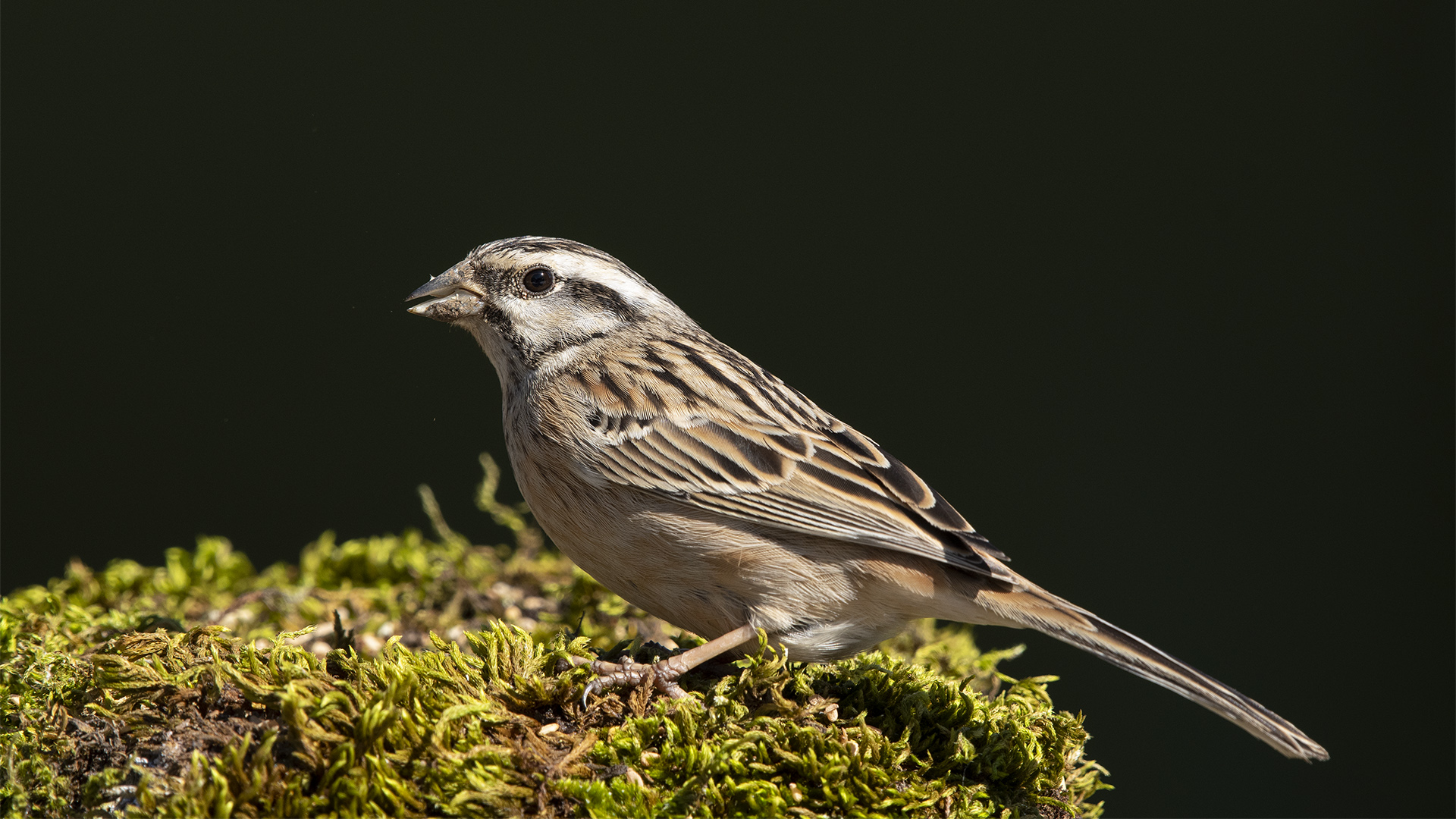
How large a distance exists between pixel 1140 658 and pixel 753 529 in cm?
115

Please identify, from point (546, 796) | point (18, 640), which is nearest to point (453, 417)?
point (18, 640)

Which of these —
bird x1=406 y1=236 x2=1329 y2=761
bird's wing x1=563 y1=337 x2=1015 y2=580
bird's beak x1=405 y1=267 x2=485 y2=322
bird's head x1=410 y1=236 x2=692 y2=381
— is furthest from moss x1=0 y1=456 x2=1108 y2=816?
bird's beak x1=405 y1=267 x2=485 y2=322

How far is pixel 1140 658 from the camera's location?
296cm

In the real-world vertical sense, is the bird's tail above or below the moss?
above

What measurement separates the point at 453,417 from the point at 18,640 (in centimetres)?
513

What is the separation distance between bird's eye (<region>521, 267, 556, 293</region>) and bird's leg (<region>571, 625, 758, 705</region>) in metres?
1.53

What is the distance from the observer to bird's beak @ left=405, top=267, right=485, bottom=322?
13.1 ft

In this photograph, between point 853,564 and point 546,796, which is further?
point 853,564

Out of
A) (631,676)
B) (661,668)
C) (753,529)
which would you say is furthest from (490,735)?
(753,529)

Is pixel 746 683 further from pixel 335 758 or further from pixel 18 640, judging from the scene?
pixel 18 640

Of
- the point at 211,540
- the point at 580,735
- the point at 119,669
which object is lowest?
the point at 211,540

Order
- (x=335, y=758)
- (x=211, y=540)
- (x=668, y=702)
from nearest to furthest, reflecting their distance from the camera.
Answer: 1. (x=335, y=758)
2. (x=668, y=702)
3. (x=211, y=540)

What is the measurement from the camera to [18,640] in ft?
10.7

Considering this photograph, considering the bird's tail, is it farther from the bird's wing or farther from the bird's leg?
the bird's leg
